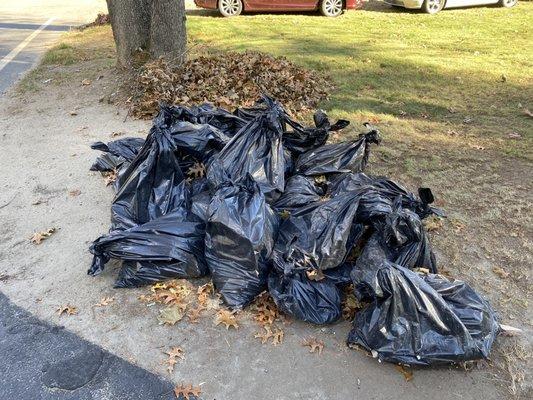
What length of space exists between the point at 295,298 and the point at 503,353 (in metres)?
1.21

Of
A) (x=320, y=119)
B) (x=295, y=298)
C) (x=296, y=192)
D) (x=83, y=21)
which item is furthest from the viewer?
(x=83, y=21)

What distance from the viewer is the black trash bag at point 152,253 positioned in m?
3.18

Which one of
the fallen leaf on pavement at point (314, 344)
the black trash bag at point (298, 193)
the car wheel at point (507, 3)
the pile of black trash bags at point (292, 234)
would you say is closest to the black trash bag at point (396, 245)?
the pile of black trash bags at point (292, 234)

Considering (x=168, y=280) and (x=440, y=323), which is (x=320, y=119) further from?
(x=440, y=323)

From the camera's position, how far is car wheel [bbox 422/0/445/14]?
11.9 meters

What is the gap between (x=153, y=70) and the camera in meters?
6.39

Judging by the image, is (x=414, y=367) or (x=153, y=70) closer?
(x=414, y=367)

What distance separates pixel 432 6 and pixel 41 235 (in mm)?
11296

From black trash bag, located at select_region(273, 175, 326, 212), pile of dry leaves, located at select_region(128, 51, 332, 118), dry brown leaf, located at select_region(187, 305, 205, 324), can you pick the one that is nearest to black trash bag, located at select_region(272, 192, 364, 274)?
black trash bag, located at select_region(273, 175, 326, 212)

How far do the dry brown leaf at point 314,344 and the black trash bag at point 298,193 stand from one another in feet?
3.39

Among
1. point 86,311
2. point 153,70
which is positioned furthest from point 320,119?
point 153,70

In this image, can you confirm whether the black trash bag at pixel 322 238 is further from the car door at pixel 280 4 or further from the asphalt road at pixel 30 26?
the car door at pixel 280 4

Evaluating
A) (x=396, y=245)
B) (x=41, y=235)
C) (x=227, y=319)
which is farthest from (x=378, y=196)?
(x=41, y=235)

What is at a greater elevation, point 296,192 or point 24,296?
point 296,192
